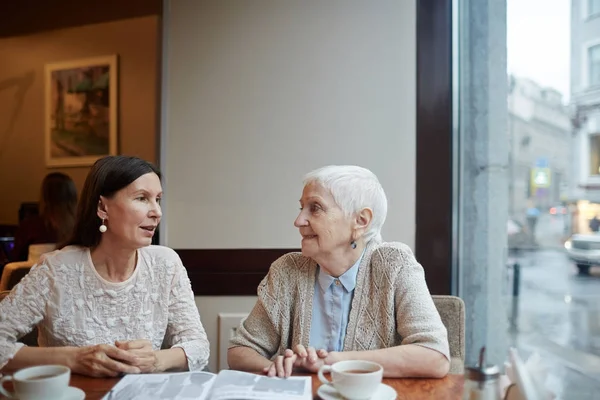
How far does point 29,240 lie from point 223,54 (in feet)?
5.36

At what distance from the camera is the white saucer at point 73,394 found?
1065mm

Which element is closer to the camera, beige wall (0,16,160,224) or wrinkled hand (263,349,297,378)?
wrinkled hand (263,349,297,378)

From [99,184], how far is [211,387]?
75 centimetres

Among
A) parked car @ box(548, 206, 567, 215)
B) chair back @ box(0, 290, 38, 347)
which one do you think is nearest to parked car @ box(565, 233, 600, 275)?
parked car @ box(548, 206, 567, 215)

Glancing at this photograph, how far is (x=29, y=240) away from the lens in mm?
3191

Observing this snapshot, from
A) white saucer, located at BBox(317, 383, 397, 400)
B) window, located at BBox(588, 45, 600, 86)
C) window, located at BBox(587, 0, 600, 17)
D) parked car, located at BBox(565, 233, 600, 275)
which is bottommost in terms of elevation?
white saucer, located at BBox(317, 383, 397, 400)

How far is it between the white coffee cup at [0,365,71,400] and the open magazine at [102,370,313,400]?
10 centimetres

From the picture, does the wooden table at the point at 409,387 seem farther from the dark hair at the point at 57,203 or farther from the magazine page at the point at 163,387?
the dark hair at the point at 57,203

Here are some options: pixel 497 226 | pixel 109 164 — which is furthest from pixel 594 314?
pixel 109 164

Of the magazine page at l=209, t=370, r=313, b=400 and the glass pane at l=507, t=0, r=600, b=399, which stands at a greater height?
the glass pane at l=507, t=0, r=600, b=399

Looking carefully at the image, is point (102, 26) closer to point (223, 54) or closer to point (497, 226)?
point (223, 54)

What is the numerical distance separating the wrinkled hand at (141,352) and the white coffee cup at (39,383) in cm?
26

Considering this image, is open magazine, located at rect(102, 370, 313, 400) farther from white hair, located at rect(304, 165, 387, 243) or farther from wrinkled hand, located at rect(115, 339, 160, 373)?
white hair, located at rect(304, 165, 387, 243)

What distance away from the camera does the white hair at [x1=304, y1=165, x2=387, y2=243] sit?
1566 mm
